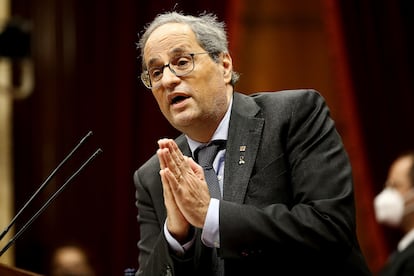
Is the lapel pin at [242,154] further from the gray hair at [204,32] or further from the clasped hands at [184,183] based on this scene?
the gray hair at [204,32]

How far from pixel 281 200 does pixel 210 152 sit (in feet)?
0.86

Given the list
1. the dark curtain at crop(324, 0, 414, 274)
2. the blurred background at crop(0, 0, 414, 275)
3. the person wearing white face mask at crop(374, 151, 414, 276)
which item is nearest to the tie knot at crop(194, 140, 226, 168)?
the person wearing white face mask at crop(374, 151, 414, 276)

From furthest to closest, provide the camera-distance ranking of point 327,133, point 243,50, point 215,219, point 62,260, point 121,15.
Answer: point 243,50, point 121,15, point 62,260, point 327,133, point 215,219

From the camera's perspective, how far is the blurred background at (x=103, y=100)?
502cm

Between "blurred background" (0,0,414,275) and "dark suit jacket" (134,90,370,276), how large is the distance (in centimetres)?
267

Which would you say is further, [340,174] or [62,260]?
→ [62,260]

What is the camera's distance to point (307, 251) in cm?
210

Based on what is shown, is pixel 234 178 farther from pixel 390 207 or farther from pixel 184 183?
pixel 390 207

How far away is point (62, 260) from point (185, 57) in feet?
8.19

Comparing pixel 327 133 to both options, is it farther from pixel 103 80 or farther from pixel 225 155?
pixel 103 80

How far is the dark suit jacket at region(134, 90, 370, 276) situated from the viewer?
6.86 ft

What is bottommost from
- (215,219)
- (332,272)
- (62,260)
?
(62,260)

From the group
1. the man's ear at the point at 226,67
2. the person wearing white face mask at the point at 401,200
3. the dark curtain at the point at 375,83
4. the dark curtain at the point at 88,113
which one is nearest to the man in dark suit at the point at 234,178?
the man's ear at the point at 226,67

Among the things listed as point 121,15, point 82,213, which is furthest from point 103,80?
point 82,213
